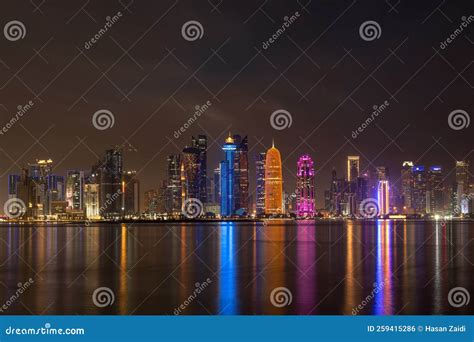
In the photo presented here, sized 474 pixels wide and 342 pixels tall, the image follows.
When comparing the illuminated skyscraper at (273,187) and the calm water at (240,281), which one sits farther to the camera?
the illuminated skyscraper at (273,187)

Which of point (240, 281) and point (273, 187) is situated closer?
point (240, 281)

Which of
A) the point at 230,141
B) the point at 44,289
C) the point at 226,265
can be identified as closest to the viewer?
the point at 44,289

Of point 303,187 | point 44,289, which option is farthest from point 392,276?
point 303,187

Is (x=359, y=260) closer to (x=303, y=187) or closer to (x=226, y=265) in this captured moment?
(x=226, y=265)

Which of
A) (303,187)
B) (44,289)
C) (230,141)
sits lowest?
(44,289)

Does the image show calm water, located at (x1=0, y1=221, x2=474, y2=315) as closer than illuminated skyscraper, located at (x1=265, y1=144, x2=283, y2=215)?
Yes
